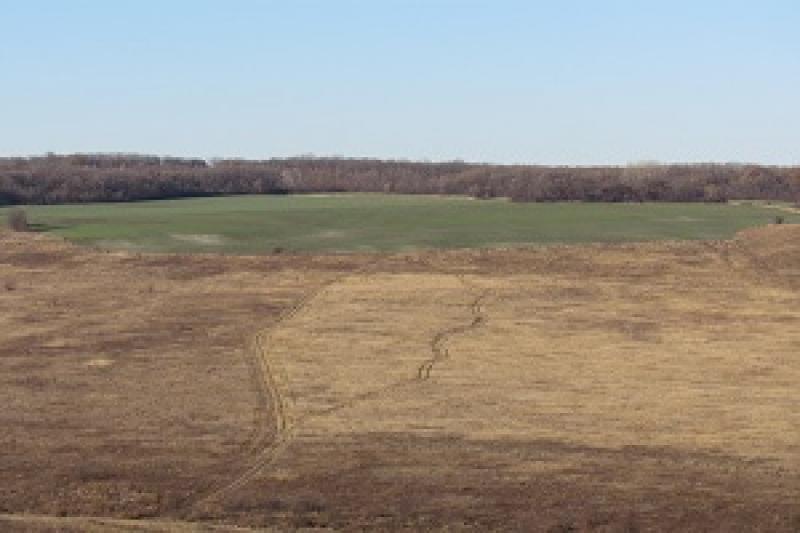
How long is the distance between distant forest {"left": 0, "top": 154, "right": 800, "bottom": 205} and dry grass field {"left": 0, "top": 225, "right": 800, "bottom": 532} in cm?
4710

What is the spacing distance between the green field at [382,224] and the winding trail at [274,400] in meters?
21.7

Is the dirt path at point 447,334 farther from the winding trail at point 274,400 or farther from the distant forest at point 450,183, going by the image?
the distant forest at point 450,183

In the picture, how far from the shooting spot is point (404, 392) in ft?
151

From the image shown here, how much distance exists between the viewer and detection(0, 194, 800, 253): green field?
88.4 metres

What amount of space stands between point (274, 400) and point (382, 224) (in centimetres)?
5570

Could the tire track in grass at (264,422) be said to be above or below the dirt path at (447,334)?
below

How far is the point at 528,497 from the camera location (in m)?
32.7

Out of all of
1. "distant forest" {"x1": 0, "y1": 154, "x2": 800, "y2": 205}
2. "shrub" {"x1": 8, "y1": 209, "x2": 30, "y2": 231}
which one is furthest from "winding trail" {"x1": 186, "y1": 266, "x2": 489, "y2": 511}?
"distant forest" {"x1": 0, "y1": 154, "x2": 800, "y2": 205}

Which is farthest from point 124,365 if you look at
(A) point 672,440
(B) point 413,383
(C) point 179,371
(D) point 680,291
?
(D) point 680,291

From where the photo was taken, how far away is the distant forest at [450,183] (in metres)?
128

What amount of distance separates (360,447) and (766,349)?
2414cm

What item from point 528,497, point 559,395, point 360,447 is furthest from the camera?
point 559,395

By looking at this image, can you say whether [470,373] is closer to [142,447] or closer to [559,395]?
[559,395]

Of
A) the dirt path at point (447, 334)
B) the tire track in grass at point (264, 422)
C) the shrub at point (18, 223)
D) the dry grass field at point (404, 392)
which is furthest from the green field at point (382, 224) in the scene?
the tire track in grass at point (264, 422)
